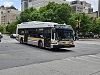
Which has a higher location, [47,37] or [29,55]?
[47,37]

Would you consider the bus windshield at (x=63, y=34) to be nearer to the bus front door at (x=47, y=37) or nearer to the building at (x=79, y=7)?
the bus front door at (x=47, y=37)

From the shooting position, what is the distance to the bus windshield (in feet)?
64.2

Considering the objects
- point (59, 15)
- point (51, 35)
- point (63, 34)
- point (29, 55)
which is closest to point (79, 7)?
point (59, 15)

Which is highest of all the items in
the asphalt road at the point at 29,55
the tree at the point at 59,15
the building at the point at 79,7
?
the building at the point at 79,7

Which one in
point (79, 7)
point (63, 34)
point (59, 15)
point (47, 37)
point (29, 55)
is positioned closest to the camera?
point (29, 55)

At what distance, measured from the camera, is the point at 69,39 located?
20031 millimetres

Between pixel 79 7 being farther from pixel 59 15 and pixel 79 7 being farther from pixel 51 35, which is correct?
pixel 51 35

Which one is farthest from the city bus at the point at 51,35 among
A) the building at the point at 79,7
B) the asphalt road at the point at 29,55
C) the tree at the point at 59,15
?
the building at the point at 79,7

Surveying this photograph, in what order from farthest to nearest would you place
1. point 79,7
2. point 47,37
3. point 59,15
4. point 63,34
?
1. point 79,7
2. point 59,15
3. point 47,37
4. point 63,34

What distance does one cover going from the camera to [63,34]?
19781 mm

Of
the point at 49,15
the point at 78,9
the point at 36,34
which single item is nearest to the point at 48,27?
the point at 36,34

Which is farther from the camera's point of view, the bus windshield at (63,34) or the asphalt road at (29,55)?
the bus windshield at (63,34)

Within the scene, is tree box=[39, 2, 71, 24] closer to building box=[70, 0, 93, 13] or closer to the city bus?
the city bus

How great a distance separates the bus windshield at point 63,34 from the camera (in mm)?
19578
